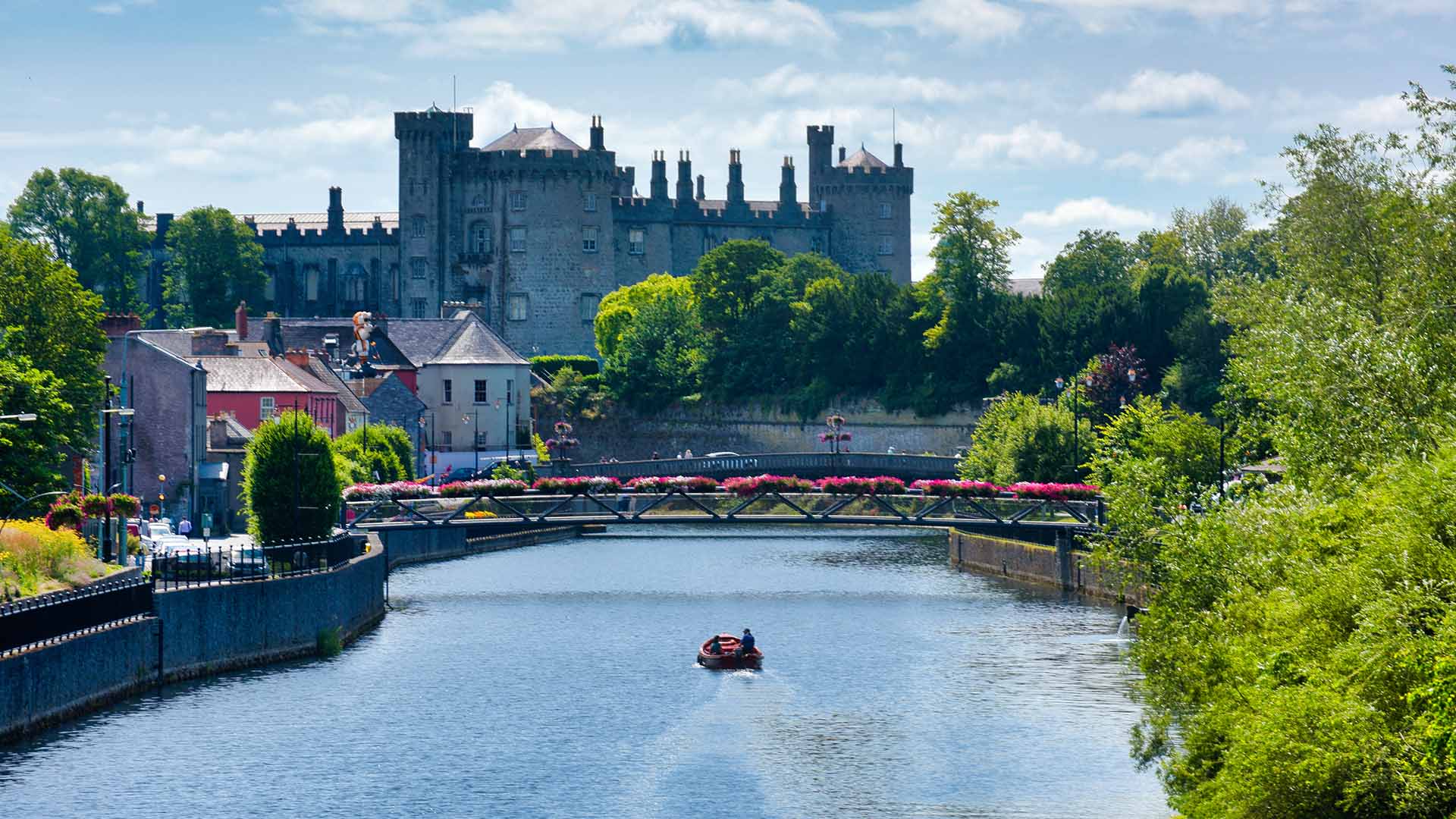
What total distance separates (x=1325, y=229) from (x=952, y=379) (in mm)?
71563

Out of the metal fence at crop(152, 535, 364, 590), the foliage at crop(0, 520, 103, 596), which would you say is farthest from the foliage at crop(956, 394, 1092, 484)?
the foliage at crop(0, 520, 103, 596)

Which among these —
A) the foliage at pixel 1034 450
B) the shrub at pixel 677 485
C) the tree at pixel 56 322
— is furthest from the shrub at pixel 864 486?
the tree at pixel 56 322

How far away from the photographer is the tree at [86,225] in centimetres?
15412

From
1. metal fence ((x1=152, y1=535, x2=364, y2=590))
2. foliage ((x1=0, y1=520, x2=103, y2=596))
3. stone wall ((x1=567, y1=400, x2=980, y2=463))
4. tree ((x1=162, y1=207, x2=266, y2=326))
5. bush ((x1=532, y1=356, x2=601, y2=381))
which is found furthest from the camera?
tree ((x1=162, y1=207, x2=266, y2=326))

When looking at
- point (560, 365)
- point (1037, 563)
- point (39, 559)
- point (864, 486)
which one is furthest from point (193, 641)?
point (560, 365)

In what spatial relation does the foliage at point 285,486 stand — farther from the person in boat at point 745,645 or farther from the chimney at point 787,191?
the chimney at point 787,191

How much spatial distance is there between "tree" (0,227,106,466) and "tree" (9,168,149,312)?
70.6 meters

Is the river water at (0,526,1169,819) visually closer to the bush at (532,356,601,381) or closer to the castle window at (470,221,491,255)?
the bush at (532,356,601,381)

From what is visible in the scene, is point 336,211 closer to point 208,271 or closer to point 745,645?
point 208,271

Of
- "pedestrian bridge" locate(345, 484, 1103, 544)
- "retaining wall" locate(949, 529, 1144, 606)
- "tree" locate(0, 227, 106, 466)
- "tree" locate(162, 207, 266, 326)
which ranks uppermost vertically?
"tree" locate(162, 207, 266, 326)

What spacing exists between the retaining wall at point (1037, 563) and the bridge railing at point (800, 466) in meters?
13.4

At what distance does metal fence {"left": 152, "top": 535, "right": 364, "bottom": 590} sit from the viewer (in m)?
55.0

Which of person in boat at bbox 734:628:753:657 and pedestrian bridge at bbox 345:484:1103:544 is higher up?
pedestrian bridge at bbox 345:484:1103:544

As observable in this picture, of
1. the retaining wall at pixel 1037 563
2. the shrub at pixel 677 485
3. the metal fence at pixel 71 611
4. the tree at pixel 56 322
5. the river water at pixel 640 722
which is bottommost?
the river water at pixel 640 722
